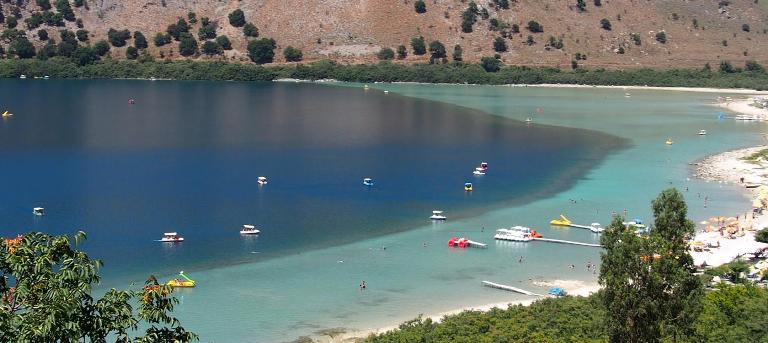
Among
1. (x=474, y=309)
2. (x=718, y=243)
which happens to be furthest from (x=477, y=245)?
(x=474, y=309)

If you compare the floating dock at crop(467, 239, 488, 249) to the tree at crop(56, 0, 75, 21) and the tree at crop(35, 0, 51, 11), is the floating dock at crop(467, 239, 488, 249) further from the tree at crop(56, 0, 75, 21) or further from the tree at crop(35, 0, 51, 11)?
the tree at crop(35, 0, 51, 11)

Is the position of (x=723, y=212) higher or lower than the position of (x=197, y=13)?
lower

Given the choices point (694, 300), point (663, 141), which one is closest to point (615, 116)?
point (663, 141)

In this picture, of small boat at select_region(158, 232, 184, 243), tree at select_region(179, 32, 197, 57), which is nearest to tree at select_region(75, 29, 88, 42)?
tree at select_region(179, 32, 197, 57)

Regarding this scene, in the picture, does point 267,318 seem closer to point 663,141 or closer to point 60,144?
point 60,144

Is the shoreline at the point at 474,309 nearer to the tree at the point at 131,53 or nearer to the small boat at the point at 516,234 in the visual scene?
the small boat at the point at 516,234
